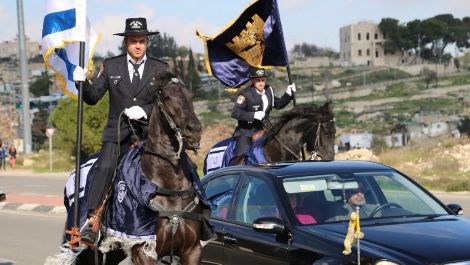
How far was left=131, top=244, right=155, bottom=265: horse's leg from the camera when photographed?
7.95 m

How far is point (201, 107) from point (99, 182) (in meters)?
99.9

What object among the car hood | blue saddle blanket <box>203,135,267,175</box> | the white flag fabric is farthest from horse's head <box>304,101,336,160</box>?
the car hood

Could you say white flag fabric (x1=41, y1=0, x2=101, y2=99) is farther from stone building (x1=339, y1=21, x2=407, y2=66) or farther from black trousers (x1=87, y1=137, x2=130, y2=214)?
stone building (x1=339, y1=21, x2=407, y2=66)

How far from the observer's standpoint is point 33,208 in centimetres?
2119

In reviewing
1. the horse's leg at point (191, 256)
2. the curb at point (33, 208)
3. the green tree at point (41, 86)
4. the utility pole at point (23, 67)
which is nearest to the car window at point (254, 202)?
the horse's leg at point (191, 256)

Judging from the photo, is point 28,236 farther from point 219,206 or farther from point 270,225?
point 270,225

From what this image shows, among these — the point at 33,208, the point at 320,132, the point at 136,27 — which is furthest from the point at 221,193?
the point at 33,208

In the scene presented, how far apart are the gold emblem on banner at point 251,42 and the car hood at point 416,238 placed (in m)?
7.74

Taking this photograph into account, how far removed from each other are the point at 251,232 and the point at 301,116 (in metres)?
5.25

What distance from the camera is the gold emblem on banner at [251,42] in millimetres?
15469

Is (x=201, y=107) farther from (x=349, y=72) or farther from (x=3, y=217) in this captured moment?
(x=3, y=217)

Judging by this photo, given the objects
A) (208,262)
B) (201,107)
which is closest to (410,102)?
(201,107)

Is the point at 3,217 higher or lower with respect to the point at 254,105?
lower

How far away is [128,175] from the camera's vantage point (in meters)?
8.15
